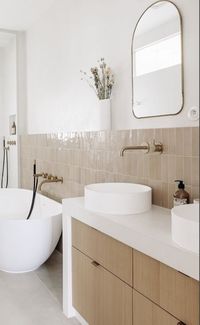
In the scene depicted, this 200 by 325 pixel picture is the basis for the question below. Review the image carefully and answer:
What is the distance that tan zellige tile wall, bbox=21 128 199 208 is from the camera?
1.82 meters

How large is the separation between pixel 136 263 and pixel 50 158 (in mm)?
2134

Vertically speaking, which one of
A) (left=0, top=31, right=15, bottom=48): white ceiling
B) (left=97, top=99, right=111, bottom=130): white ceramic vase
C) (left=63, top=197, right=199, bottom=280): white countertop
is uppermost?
(left=0, top=31, right=15, bottom=48): white ceiling

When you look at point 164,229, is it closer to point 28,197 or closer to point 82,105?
point 82,105

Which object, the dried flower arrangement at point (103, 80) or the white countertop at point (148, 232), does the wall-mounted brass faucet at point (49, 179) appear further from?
the white countertop at point (148, 232)

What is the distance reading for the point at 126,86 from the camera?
2.37 m

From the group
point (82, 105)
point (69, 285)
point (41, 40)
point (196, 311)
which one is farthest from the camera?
point (41, 40)

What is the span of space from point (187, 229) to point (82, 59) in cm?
211

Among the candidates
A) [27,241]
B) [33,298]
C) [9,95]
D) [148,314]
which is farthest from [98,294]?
[9,95]

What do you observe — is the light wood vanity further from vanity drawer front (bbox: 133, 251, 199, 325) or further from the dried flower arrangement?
the dried flower arrangement

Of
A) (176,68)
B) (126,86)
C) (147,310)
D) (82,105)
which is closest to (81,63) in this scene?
(82,105)

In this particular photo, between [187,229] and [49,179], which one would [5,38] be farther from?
[187,229]

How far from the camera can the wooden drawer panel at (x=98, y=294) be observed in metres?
1.68

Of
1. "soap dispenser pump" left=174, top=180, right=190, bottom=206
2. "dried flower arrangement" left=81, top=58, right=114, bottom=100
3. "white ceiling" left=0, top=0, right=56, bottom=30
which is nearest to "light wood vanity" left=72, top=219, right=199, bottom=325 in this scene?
"soap dispenser pump" left=174, top=180, right=190, bottom=206

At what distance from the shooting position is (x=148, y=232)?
1525mm
